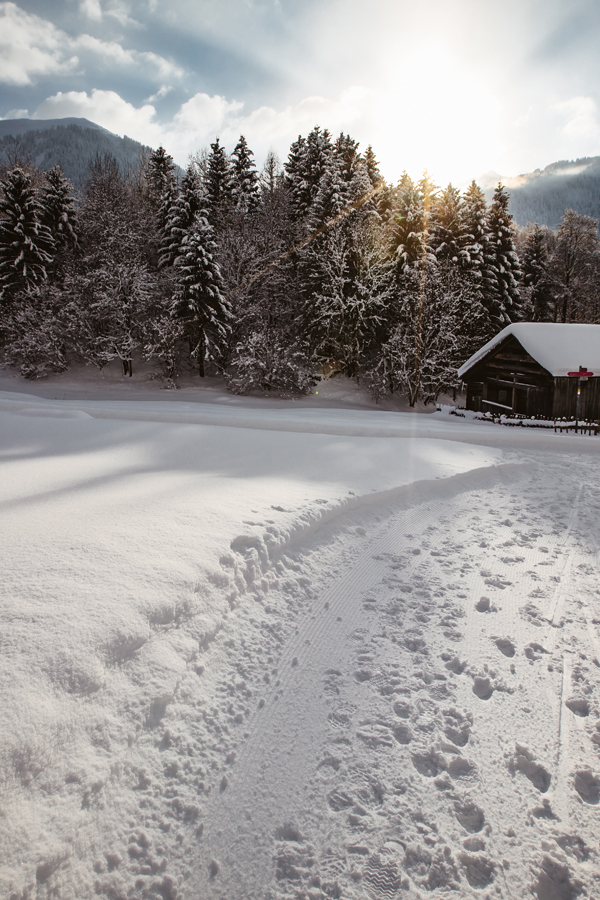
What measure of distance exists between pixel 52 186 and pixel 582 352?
1401 inches

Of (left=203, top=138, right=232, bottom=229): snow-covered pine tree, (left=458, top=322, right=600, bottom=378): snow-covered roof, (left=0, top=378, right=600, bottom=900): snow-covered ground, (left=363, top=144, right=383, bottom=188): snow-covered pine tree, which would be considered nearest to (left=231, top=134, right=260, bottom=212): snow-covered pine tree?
(left=203, top=138, right=232, bottom=229): snow-covered pine tree

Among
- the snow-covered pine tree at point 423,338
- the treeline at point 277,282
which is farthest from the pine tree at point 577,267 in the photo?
the snow-covered pine tree at point 423,338

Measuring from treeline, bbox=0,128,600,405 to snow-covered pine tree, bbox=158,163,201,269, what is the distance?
0.38ft

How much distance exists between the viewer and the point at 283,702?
302cm

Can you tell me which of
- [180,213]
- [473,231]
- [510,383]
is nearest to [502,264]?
[473,231]

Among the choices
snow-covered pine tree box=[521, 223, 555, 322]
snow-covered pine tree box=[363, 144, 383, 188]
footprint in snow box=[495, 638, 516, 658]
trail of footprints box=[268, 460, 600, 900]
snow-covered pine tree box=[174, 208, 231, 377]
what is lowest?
trail of footprints box=[268, 460, 600, 900]

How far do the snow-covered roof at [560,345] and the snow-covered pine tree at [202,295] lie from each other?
1595 cm

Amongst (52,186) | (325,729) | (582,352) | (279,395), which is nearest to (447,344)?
(582,352)

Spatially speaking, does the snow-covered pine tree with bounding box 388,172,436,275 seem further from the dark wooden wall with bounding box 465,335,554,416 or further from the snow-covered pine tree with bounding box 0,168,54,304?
the snow-covered pine tree with bounding box 0,168,54,304

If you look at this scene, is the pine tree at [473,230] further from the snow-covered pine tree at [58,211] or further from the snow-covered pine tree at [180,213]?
the snow-covered pine tree at [58,211]

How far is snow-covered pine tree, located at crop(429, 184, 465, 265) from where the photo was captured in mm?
29656

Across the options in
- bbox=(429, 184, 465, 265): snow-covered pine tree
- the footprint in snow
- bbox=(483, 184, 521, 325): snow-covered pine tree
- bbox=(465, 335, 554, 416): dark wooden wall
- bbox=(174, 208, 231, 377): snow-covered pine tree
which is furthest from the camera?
bbox=(483, 184, 521, 325): snow-covered pine tree

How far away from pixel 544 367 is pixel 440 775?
68.8ft

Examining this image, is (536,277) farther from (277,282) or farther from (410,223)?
(277,282)
